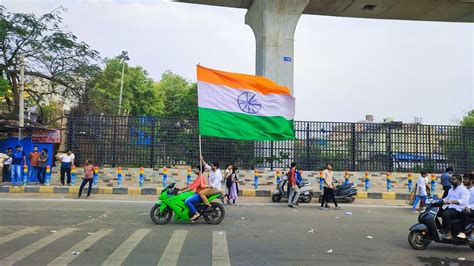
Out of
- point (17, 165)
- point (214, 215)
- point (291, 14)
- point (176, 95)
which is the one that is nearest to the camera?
point (214, 215)

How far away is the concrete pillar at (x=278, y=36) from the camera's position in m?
21.2

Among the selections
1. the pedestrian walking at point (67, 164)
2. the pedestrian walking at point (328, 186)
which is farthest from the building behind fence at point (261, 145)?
the pedestrian walking at point (328, 186)

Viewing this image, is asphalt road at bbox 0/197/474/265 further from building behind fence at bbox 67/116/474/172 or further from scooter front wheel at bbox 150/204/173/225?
building behind fence at bbox 67/116/474/172

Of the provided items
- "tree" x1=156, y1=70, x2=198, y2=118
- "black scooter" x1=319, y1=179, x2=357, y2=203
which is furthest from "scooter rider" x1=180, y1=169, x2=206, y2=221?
"tree" x1=156, y1=70, x2=198, y2=118

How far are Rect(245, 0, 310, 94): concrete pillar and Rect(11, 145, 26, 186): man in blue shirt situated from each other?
1140 centimetres

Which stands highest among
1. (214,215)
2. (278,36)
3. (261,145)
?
(278,36)

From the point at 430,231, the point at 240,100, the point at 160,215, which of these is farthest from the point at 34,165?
the point at 430,231

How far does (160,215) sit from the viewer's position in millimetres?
9719

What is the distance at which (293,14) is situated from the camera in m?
21.5

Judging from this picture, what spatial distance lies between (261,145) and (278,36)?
584 cm

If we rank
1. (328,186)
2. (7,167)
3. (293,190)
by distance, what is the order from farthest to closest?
(7,167) → (293,190) → (328,186)

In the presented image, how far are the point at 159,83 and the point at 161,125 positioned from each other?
112 feet

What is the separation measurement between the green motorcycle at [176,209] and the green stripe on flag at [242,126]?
1603 millimetres

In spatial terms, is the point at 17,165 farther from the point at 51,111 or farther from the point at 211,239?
the point at 211,239
